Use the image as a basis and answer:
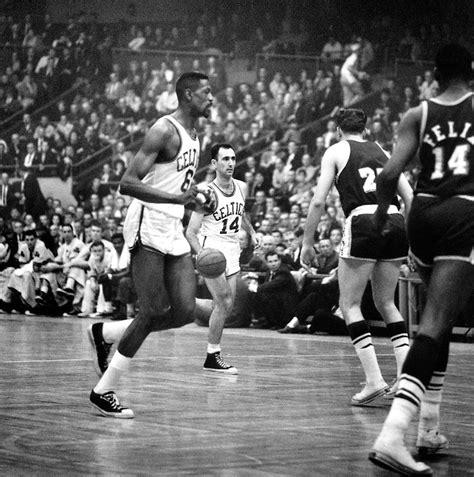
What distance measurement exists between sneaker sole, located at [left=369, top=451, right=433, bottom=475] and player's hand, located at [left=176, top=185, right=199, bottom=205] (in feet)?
7.83

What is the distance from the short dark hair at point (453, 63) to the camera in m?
5.85

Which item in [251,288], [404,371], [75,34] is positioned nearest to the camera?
[404,371]

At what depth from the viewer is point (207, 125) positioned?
2847 cm

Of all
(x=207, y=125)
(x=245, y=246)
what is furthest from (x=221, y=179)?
(x=207, y=125)

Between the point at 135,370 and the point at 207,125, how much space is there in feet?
59.3

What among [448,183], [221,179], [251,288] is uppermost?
[448,183]

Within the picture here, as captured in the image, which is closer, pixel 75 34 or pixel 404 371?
pixel 404 371

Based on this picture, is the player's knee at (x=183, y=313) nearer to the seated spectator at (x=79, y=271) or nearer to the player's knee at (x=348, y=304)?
the player's knee at (x=348, y=304)

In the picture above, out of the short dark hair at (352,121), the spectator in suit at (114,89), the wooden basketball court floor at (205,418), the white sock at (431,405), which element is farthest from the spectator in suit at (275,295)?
the spectator in suit at (114,89)

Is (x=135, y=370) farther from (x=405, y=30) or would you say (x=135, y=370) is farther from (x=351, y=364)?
(x=405, y=30)

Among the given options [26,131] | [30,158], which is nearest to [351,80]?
[30,158]

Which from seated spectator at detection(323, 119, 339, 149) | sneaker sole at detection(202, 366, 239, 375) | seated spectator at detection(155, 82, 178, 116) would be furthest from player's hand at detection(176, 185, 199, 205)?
seated spectator at detection(155, 82, 178, 116)

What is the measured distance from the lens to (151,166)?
7.72 meters

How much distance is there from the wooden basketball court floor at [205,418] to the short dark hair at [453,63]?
199 centimetres
